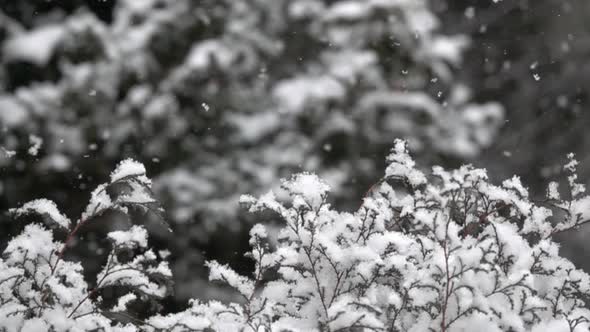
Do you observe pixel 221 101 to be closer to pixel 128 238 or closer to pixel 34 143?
pixel 34 143

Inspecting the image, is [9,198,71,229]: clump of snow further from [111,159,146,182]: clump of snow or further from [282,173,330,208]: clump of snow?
[282,173,330,208]: clump of snow

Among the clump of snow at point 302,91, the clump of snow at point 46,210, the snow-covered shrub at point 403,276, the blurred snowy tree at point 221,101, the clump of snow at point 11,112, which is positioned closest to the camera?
the snow-covered shrub at point 403,276

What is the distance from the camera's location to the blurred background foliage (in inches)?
89.8

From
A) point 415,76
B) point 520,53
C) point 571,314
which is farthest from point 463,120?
point 571,314

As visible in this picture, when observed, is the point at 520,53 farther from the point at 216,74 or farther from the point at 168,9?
the point at 168,9

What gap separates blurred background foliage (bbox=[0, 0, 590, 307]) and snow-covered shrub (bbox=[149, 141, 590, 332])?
3.67 feet

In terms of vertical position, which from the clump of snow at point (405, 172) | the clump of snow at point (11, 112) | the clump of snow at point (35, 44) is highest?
the clump of snow at point (35, 44)

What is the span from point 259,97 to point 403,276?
1.51 metres

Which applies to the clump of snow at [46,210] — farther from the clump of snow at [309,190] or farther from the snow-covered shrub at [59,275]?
the clump of snow at [309,190]

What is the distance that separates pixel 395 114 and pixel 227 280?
1.62 meters

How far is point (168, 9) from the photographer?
8.05ft

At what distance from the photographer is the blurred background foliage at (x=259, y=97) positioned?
2281 millimetres

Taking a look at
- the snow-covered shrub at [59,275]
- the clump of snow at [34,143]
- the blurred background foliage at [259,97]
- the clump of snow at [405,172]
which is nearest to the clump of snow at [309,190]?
the clump of snow at [405,172]

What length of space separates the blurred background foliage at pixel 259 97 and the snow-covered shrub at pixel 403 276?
112 centimetres
